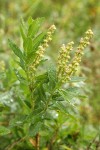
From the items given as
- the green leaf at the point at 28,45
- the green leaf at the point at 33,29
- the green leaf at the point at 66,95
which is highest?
the green leaf at the point at 33,29

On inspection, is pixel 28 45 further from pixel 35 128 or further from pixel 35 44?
pixel 35 128

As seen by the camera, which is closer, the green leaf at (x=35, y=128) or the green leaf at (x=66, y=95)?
the green leaf at (x=66, y=95)

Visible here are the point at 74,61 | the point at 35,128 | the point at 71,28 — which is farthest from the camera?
the point at 71,28

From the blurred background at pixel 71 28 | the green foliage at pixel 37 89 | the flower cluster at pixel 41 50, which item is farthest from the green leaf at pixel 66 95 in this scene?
the blurred background at pixel 71 28

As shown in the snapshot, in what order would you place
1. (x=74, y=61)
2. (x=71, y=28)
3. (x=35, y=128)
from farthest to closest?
(x=71, y=28) < (x=35, y=128) < (x=74, y=61)

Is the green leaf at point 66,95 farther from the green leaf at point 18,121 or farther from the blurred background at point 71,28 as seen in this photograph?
the blurred background at point 71,28

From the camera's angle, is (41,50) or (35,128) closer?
(41,50)

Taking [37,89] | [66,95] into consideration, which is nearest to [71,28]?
[37,89]

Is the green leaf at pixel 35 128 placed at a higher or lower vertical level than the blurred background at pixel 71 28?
lower

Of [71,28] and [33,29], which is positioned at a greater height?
[71,28]

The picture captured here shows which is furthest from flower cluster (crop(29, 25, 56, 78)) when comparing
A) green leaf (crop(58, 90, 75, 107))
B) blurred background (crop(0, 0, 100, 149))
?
blurred background (crop(0, 0, 100, 149))
